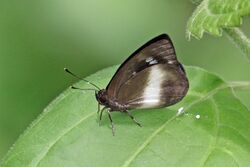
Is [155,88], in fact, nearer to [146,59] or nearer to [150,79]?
[150,79]

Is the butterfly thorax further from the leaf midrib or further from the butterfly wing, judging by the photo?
the leaf midrib

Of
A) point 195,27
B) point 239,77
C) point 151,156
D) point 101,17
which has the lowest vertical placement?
point 239,77

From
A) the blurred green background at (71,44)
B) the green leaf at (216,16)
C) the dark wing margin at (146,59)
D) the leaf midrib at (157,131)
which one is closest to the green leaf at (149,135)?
the leaf midrib at (157,131)

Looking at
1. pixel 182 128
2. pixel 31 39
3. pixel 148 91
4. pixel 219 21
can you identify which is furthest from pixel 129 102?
pixel 31 39

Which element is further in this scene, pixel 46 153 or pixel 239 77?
pixel 239 77

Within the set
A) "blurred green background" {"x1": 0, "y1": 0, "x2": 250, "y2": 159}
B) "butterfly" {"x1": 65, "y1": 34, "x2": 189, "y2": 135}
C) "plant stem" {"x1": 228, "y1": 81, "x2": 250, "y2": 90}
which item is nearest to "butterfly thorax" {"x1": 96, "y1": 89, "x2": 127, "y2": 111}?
"butterfly" {"x1": 65, "y1": 34, "x2": 189, "y2": 135}

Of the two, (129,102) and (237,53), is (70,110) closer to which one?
(129,102)

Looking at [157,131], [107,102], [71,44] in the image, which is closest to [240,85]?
[157,131]
